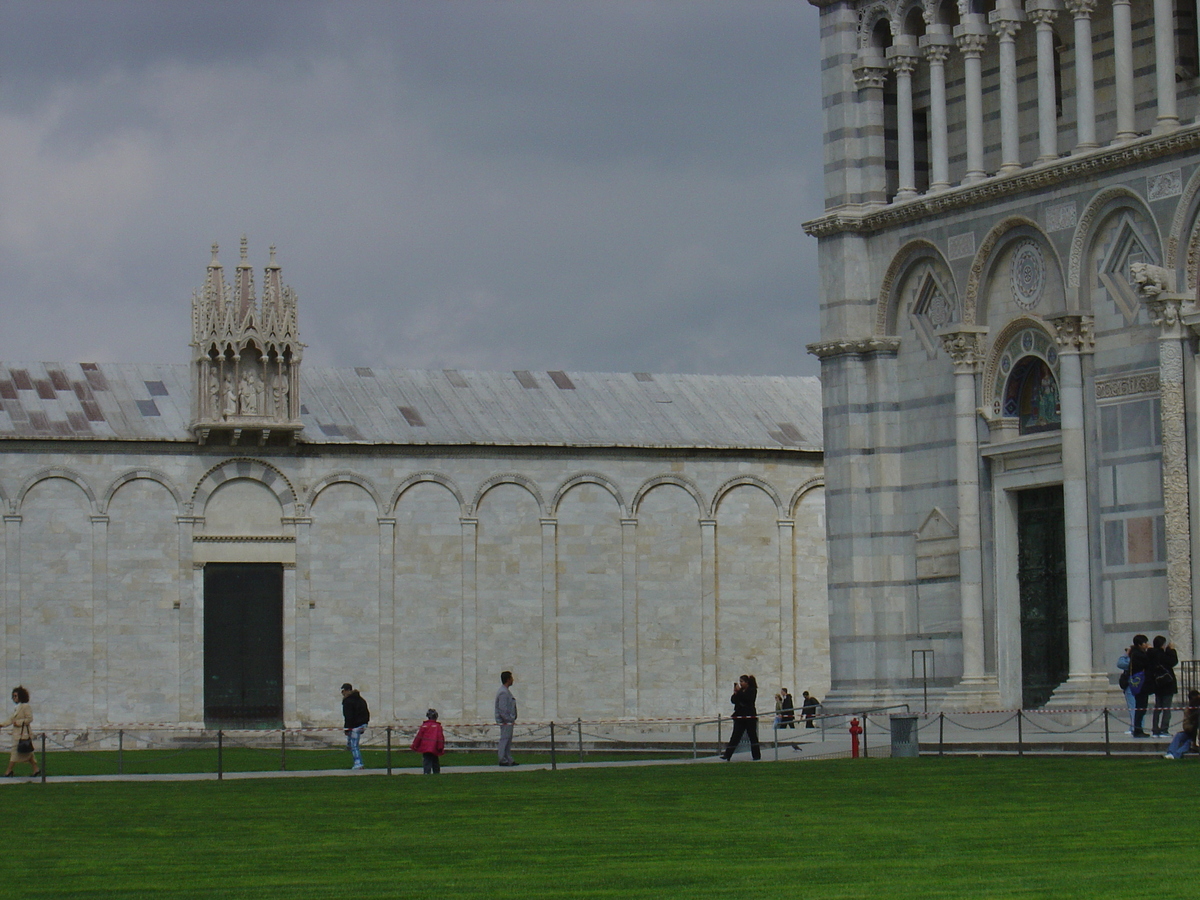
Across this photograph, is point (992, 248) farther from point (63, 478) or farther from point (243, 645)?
point (63, 478)

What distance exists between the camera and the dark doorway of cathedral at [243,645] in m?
53.9

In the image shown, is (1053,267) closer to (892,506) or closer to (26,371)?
(892,506)

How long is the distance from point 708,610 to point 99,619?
→ 15155 mm

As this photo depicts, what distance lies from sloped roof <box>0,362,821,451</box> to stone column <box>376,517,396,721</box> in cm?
230

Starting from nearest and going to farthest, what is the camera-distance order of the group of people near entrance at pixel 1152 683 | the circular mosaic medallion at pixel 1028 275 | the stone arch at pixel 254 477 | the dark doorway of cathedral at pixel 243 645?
the group of people near entrance at pixel 1152 683 → the circular mosaic medallion at pixel 1028 275 → the dark doorway of cathedral at pixel 243 645 → the stone arch at pixel 254 477

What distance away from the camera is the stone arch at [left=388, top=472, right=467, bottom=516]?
56.0 meters

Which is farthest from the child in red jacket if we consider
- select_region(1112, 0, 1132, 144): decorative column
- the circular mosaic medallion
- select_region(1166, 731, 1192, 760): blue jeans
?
select_region(1112, 0, 1132, 144): decorative column

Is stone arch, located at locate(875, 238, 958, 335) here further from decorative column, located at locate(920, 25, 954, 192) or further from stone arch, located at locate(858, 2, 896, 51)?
stone arch, located at locate(858, 2, 896, 51)

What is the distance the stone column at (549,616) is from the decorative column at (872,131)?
1738 centimetres

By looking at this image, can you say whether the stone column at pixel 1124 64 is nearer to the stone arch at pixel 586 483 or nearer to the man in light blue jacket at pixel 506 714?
the man in light blue jacket at pixel 506 714

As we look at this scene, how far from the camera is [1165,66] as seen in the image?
36.2 m

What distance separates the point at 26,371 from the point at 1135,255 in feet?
96.0

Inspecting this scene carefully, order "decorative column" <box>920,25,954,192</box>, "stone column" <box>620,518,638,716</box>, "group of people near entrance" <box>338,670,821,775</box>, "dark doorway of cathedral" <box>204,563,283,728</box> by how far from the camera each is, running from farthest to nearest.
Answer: "stone column" <box>620,518,638,716</box>, "dark doorway of cathedral" <box>204,563,283,728</box>, "decorative column" <box>920,25,954,192</box>, "group of people near entrance" <box>338,670,821,775</box>

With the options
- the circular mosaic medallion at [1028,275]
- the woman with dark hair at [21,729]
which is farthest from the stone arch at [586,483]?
Result: the woman with dark hair at [21,729]
